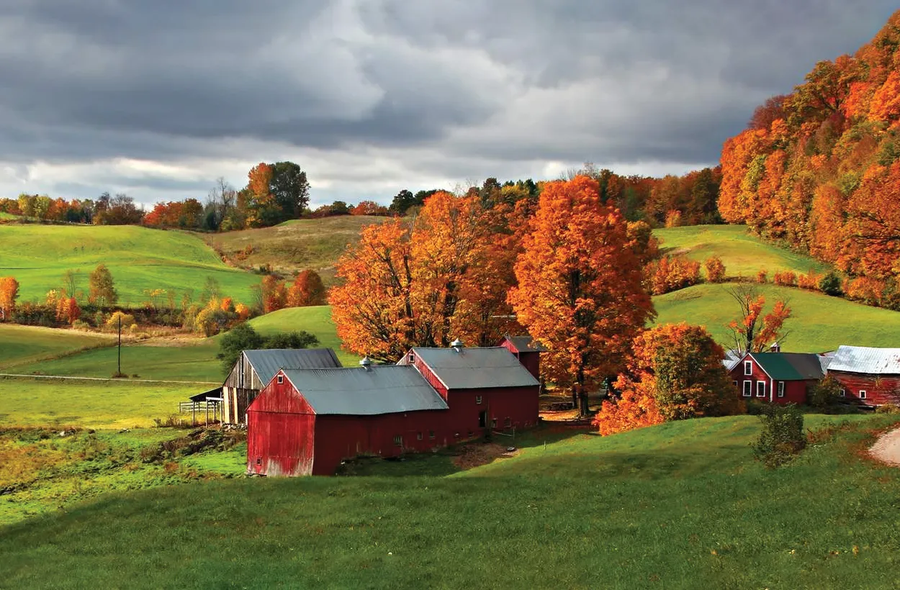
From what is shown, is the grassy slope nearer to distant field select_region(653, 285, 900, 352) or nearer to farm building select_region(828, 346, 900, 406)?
farm building select_region(828, 346, 900, 406)

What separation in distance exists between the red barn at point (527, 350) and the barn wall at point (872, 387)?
2655 centimetres

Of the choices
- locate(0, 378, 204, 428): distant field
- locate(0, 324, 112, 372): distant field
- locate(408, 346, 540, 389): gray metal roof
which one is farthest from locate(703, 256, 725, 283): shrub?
locate(0, 324, 112, 372): distant field

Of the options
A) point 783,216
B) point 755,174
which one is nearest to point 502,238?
point 783,216

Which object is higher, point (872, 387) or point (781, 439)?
point (781, 439)

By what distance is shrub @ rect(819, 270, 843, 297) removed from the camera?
9650 cm

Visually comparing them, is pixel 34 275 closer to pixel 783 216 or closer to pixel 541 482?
pixel 783 216

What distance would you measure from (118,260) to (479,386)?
136782mm

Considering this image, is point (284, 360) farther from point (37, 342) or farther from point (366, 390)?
point (37, 342)

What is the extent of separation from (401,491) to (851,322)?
7058cm

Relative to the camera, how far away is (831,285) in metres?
96.9

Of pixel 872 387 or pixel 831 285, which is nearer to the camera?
pixel 872 387

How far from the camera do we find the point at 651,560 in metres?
18.8

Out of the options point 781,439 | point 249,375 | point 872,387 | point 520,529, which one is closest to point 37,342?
point 249,375

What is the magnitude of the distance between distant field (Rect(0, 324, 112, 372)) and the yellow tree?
63754 mm
